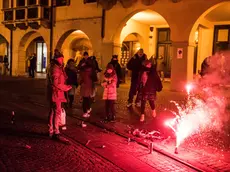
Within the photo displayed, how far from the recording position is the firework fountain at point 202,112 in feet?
27.6

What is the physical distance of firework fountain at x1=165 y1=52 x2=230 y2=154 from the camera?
8.40m

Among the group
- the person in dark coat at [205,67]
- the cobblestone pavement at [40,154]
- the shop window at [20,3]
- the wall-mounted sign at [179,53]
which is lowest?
the cobblestone pavement at [40,154]

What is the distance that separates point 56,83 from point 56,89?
0.13 meters

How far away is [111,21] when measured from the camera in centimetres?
2025

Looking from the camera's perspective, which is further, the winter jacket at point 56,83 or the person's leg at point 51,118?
the person's leg at point 51,118

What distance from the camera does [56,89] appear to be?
6926 mm

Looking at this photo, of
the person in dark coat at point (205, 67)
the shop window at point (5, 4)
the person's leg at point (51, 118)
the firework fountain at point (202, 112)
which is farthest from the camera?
the shop window at point (5, 4)

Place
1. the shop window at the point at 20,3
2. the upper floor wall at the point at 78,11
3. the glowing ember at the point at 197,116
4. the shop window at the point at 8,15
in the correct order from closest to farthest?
the glowing ember at the point at 197,116 < the upper floor wall at the point at 78,11 < the shop window at the point at 20,3 < the shop window at the point at 8,15

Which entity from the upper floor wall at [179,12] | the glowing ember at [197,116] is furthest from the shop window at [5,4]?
the glowing ember at [197,116]

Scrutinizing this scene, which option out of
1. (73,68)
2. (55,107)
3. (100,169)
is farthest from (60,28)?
(100,169)

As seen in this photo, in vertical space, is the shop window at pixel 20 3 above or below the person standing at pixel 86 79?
above

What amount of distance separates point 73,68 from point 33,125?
3104mm

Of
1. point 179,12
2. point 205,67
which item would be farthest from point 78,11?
point 205,67

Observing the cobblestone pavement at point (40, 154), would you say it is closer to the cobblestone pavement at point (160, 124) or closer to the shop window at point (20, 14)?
the cobblestone pavement at point (160, 124)
